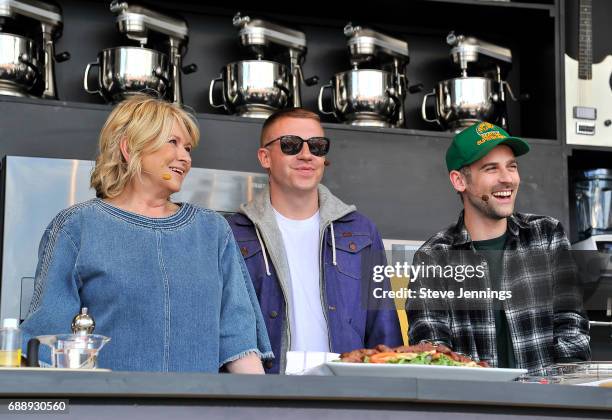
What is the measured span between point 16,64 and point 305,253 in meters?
1.23

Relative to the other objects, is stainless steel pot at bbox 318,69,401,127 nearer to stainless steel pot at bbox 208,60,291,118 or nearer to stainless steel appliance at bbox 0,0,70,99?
stainless steel pot at bbox 208,60,291,118

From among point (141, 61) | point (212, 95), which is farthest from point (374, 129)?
point (141, 61)

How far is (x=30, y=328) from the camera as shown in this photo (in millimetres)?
2145

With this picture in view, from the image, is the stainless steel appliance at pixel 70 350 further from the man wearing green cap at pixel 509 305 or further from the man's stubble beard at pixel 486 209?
the man's stubble beard at pixel 486 209

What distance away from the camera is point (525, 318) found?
2557 millimetres

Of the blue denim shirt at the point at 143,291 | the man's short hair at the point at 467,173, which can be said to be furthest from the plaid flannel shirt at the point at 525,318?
the blue denim shirt at the point at 143,291

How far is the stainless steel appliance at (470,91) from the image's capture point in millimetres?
3963

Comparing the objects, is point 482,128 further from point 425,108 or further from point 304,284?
point 425,108

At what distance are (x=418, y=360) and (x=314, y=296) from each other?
99cm

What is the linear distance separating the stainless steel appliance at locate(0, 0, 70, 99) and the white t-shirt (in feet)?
3.52

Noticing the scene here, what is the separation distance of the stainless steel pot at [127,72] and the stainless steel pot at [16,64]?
18 cm

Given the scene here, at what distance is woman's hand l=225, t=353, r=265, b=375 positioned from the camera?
7.61ft

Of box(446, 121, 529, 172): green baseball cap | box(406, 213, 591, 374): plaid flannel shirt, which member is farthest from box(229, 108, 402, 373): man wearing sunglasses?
box(446, 121, 529, 172): green baseball cap

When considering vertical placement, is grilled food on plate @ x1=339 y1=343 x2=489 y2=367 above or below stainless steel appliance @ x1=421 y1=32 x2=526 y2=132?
below
